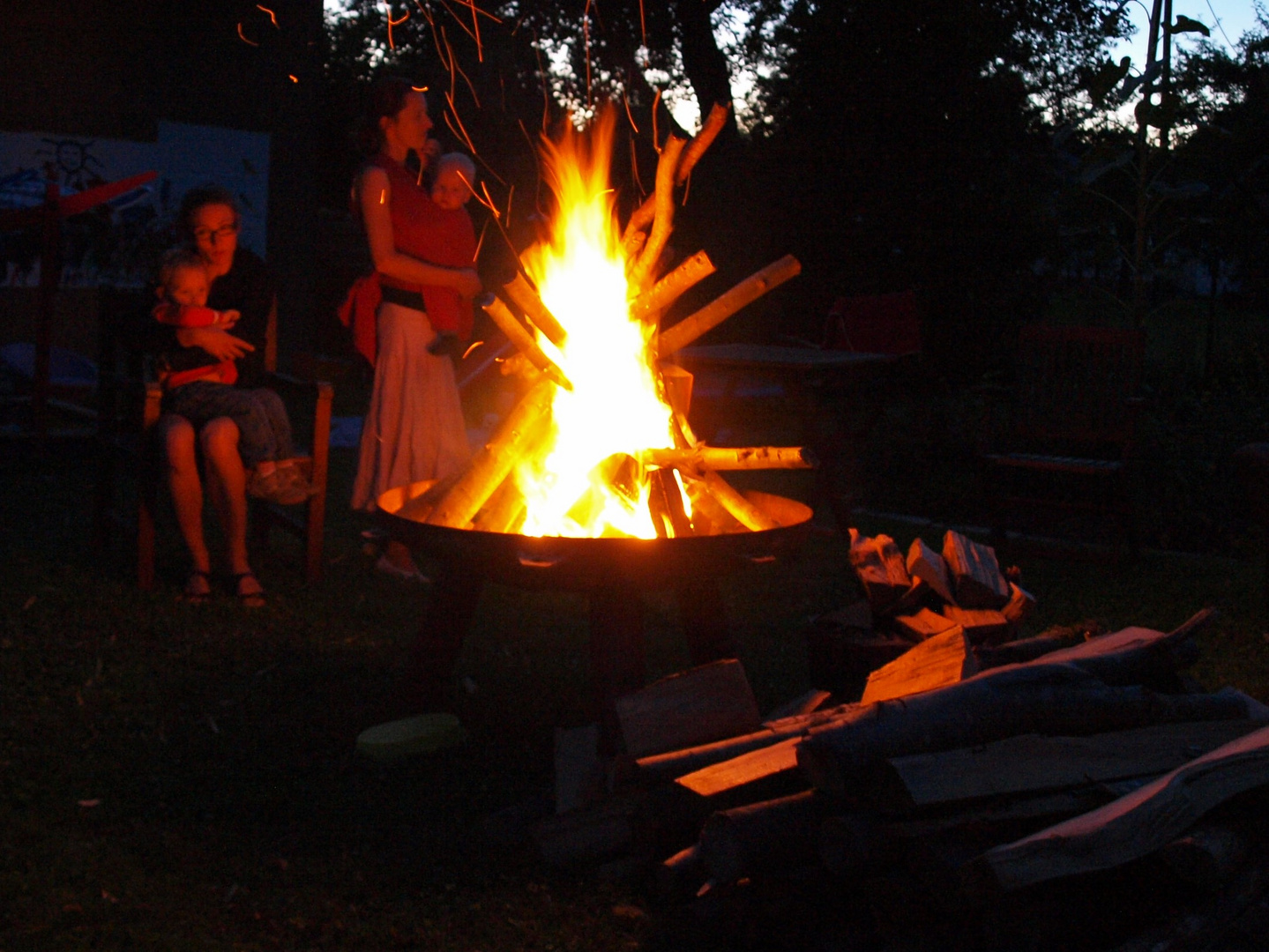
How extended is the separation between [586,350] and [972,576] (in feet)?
4.17

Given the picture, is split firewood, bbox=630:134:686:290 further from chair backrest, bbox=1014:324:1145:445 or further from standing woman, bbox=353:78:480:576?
chair backrest, bbox=1014:324:1145:445

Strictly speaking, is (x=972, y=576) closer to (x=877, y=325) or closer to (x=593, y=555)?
(x=593, y=555)

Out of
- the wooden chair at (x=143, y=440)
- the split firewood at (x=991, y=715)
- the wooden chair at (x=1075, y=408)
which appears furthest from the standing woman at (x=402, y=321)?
the wooden chair at (x=1075, y=408)

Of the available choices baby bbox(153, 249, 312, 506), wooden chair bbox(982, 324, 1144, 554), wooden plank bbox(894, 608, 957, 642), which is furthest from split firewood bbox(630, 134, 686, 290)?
wooden chair bbox(982, 324, 1144, 554)

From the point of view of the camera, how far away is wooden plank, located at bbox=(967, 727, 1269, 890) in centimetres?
210

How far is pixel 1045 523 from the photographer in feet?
23.1

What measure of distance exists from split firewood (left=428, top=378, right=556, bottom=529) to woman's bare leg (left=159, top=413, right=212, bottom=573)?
168 cm

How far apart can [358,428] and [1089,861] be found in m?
7.74

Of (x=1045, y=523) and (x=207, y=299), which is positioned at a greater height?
(x=207, y=299)

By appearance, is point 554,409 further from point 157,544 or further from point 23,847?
point 157,544

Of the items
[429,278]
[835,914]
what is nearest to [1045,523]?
[429,278]

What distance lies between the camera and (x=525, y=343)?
11.6ft

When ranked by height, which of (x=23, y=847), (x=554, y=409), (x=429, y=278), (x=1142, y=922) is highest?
(x=429, y=278)

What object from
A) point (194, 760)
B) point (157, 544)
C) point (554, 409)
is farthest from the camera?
point (157, 544)
